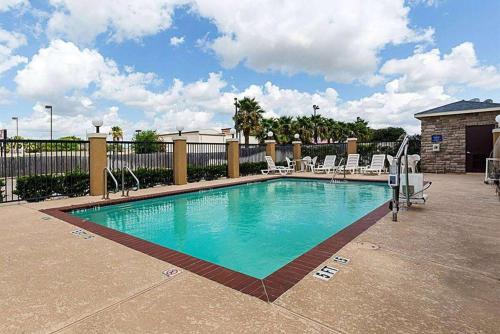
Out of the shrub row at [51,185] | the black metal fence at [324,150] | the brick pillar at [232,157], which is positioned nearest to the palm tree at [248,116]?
the black metal fence at [324,150]

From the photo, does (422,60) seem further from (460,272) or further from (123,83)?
(123,83)

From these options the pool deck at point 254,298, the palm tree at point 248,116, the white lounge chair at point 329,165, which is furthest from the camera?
the palm tree at point 248,116

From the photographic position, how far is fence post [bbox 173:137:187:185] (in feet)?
37.6

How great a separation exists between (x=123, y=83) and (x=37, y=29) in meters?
7.30

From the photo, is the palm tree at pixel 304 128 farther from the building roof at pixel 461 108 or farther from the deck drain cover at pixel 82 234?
the deck drain cover at pixel 82 234

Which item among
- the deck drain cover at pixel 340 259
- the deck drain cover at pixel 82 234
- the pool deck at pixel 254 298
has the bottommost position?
the pool deck at pixel 254 298

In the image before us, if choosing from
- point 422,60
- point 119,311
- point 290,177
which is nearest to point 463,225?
point 119,311

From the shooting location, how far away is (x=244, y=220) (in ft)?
21.5

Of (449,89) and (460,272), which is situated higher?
(449,89)

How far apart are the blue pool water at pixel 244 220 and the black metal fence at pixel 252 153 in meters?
5.79

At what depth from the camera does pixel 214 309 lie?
2.33 m

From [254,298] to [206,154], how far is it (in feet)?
37.8

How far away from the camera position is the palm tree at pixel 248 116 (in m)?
25.2

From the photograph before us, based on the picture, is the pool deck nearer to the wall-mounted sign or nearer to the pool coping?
the pool coping
